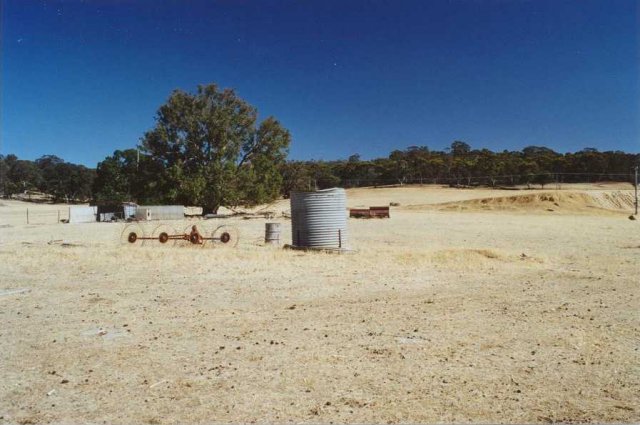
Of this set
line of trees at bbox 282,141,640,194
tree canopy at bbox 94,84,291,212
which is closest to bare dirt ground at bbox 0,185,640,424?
tree canopy at bbox 94,84,291,212

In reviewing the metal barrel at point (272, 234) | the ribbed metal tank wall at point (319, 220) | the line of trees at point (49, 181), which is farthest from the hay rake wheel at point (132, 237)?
the line of trees at point (49, 181)

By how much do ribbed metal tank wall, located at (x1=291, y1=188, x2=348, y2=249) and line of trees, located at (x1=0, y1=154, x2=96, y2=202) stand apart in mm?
85579

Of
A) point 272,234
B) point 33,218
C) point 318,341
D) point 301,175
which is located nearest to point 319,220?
point 272,234

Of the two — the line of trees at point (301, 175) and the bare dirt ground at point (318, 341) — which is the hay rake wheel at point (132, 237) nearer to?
the bare dirt ground at point (318, 341)

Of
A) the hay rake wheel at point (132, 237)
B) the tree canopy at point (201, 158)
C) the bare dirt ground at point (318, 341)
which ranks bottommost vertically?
the bare dirt ground at point (318, 341)

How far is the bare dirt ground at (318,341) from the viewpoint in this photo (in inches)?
200

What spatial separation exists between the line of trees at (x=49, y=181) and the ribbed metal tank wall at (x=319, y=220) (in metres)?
85.6

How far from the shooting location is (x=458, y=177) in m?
95.8

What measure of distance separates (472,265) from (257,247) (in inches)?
318

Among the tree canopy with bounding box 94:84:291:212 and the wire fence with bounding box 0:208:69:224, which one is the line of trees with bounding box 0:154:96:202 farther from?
the tree canopy with bounding box 94:84:291:212

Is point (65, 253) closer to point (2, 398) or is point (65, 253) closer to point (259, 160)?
point (2, 398)

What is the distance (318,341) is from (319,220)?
36.4 feet

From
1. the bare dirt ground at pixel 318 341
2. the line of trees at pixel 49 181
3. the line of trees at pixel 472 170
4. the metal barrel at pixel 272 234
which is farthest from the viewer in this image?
the line of trees at pixel 49 181

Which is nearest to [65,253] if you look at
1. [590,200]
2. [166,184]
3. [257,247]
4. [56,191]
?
[257,247]
